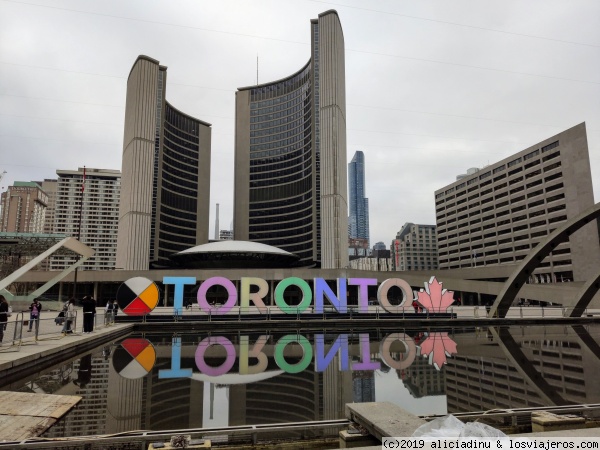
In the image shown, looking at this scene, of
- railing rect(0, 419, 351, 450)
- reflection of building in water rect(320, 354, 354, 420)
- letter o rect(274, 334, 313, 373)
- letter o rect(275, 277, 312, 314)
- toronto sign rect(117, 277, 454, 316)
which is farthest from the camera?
letter o rect(275, 277, 312, 314)

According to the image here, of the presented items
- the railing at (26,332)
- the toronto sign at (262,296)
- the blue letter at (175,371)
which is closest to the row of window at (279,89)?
the toronto sign at (262,296)

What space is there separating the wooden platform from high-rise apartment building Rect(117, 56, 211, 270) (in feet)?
316

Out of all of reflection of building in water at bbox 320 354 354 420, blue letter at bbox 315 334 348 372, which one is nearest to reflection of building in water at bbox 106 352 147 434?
reflection of building in water at bbox 320 354 354 420

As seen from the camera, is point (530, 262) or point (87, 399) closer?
point (87, 399)

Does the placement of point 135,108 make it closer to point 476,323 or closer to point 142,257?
point 142,257

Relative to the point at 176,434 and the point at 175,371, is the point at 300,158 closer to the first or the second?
the point at 175,371

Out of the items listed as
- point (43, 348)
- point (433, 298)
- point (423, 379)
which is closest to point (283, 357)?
point (423, 379)

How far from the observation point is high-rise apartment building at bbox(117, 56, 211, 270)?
10325 centimetres

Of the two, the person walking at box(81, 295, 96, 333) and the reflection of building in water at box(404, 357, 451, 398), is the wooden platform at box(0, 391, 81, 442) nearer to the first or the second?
the reflection of building in water at box(404, 357, 451, 398)

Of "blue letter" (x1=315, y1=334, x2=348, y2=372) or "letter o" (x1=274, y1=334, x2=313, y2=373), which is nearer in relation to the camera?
"letter o" (x1=274, y1=334, x2=313, y2=373)

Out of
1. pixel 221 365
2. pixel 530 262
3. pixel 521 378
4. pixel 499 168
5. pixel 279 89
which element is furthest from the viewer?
pixel 279 89

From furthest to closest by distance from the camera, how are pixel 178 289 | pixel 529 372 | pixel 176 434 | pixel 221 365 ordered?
pixel 178 289, pixel 221 365, pixel 529 372, pixel 176 434

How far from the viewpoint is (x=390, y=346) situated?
20875mm

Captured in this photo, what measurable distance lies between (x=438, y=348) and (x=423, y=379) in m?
7.76
